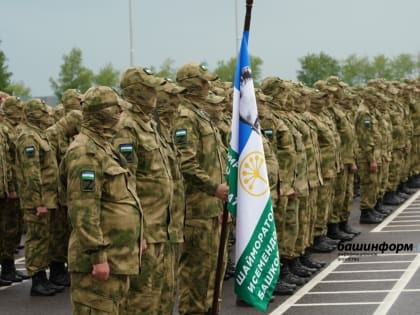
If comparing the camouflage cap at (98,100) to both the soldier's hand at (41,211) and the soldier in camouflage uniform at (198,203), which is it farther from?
the soldier's hand at (41,211)

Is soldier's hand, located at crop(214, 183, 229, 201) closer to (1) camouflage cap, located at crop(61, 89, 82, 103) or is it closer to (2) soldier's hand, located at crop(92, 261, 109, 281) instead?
(2) soldier's hand, located at crop(92, 261, 109, 281)

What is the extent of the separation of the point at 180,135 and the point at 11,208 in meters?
4.24

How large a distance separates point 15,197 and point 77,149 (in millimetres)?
5578

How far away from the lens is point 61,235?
424 inches

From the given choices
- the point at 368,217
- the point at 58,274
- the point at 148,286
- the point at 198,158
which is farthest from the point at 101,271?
the point at 368,217

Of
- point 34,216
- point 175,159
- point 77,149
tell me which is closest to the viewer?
point 77,149

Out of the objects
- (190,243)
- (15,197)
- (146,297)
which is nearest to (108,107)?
(146,297)

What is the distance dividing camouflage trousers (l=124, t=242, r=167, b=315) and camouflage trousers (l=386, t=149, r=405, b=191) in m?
11.3

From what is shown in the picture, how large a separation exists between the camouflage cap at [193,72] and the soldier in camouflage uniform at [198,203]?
0.72ft

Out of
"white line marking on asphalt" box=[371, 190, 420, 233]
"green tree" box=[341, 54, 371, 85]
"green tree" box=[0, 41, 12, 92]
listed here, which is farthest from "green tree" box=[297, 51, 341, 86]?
"white line marking on asphalt" box=[371, 190, 420, 233]

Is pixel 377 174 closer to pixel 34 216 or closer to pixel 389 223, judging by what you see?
pixel 389 223

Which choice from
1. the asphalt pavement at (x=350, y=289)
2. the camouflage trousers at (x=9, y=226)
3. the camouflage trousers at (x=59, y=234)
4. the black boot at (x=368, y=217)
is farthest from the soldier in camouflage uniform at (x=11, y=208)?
the black boot at (x=368, y=217)

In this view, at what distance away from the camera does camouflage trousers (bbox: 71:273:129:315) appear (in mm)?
6020

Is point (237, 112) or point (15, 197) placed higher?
point (237, 112)
